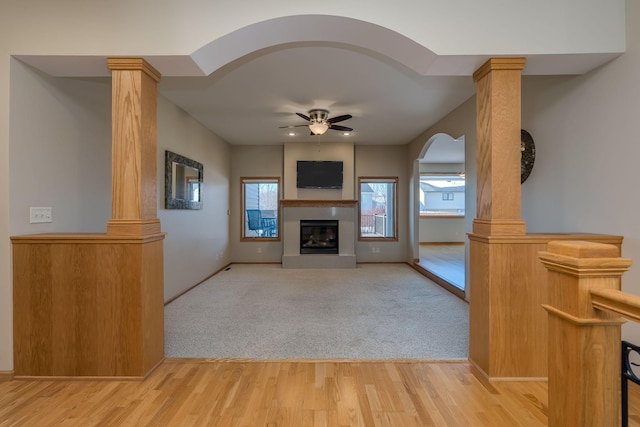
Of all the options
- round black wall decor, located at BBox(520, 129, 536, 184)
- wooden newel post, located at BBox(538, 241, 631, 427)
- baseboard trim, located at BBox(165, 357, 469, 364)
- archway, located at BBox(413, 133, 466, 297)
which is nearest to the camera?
wooden newel post, located at BBox(538, 241, 631, 427)

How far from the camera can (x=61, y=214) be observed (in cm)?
267

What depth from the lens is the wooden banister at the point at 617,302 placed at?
2.62 feet

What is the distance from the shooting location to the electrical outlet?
239 cm

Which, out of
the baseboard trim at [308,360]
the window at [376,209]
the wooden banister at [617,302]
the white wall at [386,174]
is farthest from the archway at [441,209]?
the wooden banister at [617,302]

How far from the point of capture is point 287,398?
2088mm

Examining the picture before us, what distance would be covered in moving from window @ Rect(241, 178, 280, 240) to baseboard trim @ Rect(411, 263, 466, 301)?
3076 millimetres

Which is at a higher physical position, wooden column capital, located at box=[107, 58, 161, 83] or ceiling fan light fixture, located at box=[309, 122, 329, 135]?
ceiling fan light fixture, located at box=[309, 122, 329, 135]

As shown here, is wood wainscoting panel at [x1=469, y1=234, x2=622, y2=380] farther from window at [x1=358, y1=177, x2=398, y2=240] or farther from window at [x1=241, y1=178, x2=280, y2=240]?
window at [x1=241, y1=178, x2=280, y2=240]

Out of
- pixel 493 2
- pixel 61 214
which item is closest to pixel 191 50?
pixel 61 214

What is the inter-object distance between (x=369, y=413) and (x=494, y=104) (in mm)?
2208

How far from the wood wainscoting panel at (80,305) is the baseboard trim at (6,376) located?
0.29 ft

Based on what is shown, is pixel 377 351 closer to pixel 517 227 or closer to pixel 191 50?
pixel 517 227

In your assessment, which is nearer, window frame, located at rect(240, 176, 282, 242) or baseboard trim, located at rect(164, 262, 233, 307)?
baseboard trim, located at rect(164, 262, 233, 307)

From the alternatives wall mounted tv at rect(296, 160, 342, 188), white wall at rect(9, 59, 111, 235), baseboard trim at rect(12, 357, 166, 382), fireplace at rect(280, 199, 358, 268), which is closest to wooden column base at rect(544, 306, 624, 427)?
baseboard trim at rect(12, 357, 166, 382)
